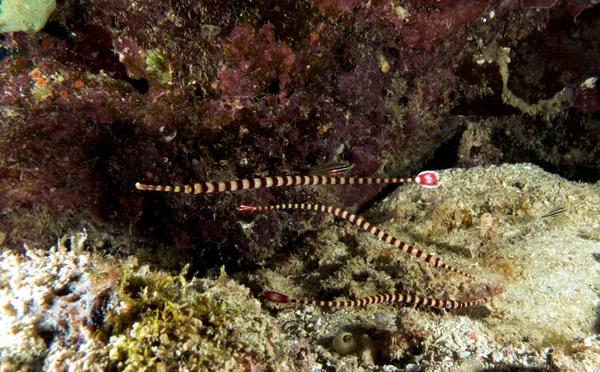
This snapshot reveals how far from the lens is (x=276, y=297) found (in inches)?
146

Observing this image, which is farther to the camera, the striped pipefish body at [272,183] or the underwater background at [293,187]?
the striped pipefish body at [272,183]

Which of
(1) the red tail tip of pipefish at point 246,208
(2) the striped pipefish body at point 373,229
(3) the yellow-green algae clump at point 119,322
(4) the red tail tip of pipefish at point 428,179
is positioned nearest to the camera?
(3) the yellow-green algae clump at point 119,322

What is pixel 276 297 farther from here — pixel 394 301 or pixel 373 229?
pixel 373 229

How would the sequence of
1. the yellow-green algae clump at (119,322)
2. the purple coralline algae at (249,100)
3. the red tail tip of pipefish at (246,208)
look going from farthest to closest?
the red tail tip of pipefish at (246,208), the purple coralline algae at (249,100), the yellow-green algae clump at (119,322)

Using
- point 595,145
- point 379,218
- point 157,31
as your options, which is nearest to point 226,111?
point 157,31

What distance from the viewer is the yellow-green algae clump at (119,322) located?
1848mm

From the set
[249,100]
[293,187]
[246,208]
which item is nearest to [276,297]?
[246,208]

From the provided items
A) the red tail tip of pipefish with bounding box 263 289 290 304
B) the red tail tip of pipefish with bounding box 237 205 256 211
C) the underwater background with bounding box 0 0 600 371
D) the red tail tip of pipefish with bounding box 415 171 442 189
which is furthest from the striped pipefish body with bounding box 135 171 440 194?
the red tail tip of pipefish with bounding box 263 289 290 304

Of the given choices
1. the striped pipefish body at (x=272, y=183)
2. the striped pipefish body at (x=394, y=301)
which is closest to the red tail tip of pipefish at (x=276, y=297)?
the striped pipefish body at (x=394, y=301)

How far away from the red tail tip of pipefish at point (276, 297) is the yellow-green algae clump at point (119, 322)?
1391 mm

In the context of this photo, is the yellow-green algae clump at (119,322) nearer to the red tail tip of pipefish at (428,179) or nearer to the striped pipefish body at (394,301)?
the striped pipefish body at (394,301)

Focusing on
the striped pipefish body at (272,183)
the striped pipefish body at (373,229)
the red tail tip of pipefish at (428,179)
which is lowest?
the striped pipefish body at (373,229)

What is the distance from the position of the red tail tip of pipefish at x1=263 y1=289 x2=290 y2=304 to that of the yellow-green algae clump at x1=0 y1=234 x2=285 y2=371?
139cm

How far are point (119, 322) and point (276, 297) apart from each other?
1950 mm
